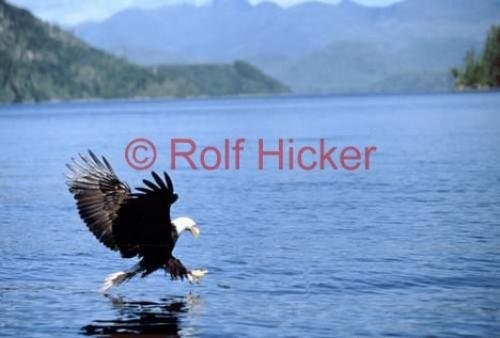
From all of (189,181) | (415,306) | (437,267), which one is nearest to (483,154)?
(189,181)

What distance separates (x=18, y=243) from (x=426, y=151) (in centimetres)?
3625

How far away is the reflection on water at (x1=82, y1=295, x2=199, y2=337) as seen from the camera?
1631 cm

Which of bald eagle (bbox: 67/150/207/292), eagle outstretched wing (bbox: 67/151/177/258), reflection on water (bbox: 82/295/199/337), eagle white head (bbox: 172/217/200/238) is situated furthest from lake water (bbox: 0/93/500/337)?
eagle white head (bbox: 172/217/200/238)

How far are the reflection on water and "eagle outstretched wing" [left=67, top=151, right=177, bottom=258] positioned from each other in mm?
958

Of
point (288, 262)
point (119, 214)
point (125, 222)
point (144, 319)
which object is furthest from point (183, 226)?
point (288, 262)

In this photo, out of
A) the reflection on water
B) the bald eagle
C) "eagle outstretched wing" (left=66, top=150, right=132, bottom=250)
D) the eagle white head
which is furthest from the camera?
"eagle outstretched wing" (left=66, top=150, right=132, bottom=250)

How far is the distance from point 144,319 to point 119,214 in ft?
6.04

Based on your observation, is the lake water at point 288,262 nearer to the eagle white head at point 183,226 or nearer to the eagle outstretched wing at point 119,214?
the eagle outstretched wing at point 119,214

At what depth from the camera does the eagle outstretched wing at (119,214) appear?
665 inches

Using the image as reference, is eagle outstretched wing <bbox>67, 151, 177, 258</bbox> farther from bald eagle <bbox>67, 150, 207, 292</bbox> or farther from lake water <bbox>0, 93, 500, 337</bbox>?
lake water <bbox>0, 93, 500, 337</bbox>

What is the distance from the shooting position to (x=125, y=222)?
680 inches

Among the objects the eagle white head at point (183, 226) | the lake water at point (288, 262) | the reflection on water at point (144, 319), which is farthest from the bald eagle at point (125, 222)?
the lake water at point (288, 262)

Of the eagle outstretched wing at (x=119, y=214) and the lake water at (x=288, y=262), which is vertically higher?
the eagle outstretched wing at (x=119, y=214)

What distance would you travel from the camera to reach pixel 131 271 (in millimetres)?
17531
